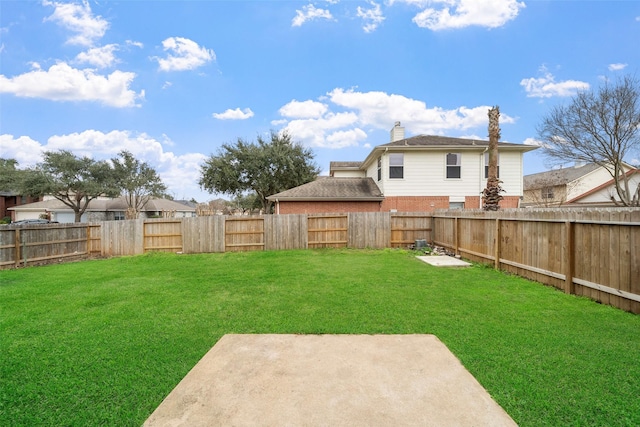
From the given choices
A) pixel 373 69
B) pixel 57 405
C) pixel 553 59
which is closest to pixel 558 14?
pixel 553 59

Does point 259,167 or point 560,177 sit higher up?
point 259,167

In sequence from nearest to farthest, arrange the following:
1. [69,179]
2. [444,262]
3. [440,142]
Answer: [444,262]
[440,142]
[69,179]

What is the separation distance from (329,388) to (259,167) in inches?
876

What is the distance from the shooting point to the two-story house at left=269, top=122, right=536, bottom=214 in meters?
15.5

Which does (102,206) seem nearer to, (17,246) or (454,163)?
(17,246)

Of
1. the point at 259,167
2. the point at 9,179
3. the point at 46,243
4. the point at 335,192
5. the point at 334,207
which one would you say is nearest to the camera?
the point at 46,243

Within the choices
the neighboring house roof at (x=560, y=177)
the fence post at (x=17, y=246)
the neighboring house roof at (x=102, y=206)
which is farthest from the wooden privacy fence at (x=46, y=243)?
the neighboring house roof at (x=560, y=177)

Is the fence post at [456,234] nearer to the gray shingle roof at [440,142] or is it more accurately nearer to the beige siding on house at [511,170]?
the gray shingle roof at [440,142]

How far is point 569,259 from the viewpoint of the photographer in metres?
5.40

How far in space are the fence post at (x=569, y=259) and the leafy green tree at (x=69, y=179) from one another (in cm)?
3615

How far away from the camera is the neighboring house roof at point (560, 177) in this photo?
A: 26.1m

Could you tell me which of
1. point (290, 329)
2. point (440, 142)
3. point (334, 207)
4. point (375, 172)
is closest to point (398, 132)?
point (375, 172)

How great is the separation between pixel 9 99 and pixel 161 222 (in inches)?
318

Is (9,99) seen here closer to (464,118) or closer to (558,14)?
(558,14)
